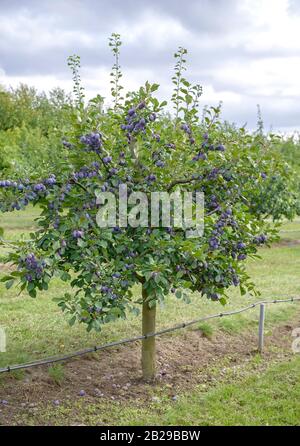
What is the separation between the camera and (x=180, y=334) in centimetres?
634

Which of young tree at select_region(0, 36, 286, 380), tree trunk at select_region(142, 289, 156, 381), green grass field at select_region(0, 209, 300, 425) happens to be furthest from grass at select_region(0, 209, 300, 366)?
young tree at select_region(0, 36, 286, 380)

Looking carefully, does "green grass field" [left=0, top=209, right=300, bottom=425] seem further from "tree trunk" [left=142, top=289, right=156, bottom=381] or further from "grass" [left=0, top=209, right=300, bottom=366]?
"tree trunk" [left=142, top=289, right=156, bottom=381]

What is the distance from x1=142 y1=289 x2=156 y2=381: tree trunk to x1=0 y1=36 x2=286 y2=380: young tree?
0.55 m

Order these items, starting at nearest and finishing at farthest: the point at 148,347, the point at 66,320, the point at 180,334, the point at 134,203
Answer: the point at 134,203 → the point at 148,347 → the point at 180,334 → the point at 66,320

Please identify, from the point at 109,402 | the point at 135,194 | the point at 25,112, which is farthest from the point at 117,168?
the point at 25,112

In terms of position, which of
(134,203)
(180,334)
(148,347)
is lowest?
(180,334)

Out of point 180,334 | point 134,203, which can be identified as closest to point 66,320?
point 180,334

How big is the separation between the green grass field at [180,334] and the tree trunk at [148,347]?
0.43 meters

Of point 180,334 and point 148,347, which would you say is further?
point 180,334

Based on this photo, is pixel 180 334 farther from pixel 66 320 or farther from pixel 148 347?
pixel 66 320

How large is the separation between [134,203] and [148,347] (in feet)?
4.86

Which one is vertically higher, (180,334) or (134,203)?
(134,203)

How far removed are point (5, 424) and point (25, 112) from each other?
31.7 metres

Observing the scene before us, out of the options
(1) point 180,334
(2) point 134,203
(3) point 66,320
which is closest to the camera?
(2) point 134,203
